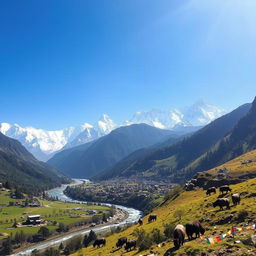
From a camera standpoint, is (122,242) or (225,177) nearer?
(122,242)

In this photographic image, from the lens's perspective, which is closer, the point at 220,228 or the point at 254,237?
the point at 254,237

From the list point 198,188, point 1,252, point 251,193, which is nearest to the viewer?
point 251,193

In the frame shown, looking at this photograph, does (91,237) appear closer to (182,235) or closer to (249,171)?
(249,171)

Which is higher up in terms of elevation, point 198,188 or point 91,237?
point 198,188

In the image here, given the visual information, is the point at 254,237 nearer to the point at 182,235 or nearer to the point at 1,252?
the point at 182,235

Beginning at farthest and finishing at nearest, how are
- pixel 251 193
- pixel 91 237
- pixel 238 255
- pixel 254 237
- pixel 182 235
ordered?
pixel 91 237, pixel 251 193, pixel 182 235, pixel 254 237, pixel 238 255

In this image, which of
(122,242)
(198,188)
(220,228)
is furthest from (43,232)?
(220,228)

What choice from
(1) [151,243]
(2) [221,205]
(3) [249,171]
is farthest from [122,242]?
(3) [249,171]

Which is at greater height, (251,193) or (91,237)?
(251,193)

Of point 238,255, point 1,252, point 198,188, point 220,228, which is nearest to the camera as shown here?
point 238,255
